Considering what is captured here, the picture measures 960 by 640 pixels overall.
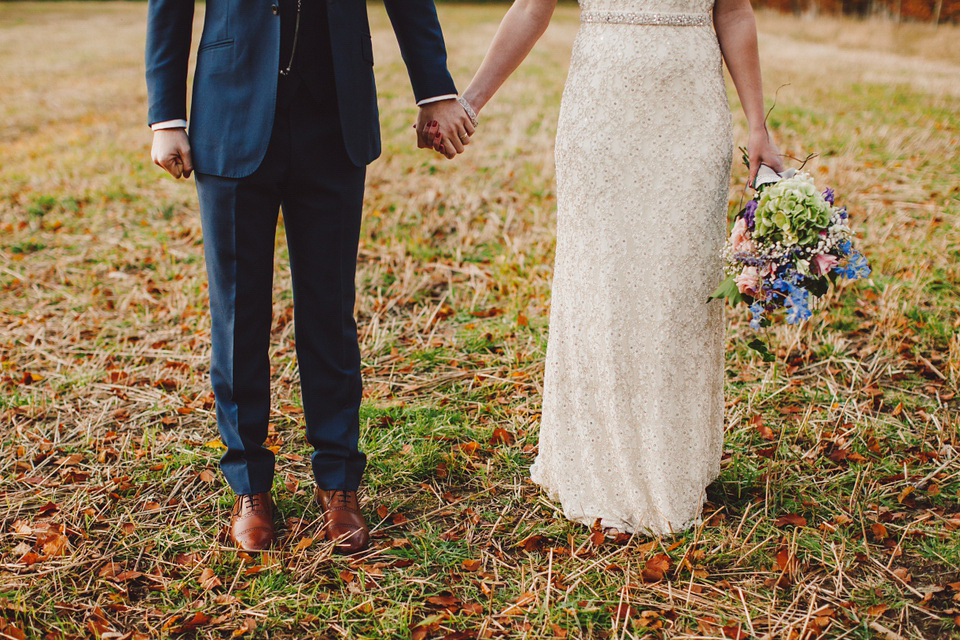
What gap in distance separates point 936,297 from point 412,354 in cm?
312

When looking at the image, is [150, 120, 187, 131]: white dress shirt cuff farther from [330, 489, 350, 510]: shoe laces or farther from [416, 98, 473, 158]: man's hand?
[330, 489, 350, 510]: shoe laces

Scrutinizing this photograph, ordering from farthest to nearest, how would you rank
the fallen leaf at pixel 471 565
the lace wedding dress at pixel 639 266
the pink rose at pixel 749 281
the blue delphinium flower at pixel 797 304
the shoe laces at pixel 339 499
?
the shoe laces at pixel 339 499
the fallen leaf at pixel 471 565
the lace wedding dress at pixel 639 266
the pink rose at pixel 749 281
the blue delphinium flower at pixel 797 304

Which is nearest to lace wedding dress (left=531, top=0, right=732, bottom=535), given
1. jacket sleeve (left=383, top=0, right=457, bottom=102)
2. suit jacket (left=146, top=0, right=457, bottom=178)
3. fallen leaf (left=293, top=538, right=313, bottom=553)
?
jacket sleeve (left=383, top=0, right=457, bottom=102)

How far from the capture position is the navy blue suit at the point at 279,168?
2264 mm

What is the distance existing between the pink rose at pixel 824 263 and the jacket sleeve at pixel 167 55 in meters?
2.05

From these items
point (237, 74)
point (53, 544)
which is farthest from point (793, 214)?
point (53, 544)

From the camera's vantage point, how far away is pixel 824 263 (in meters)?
2.23

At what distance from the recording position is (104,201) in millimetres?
6789

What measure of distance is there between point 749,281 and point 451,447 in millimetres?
1565

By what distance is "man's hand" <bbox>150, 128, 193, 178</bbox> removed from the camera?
7.70 feet

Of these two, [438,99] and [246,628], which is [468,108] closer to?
[438,99]

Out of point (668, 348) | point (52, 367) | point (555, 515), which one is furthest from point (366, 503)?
point (52, 367)

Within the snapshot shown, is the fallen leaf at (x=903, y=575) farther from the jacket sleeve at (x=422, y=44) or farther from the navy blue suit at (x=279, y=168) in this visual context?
the jacket sleeve at (x=422, y=44)

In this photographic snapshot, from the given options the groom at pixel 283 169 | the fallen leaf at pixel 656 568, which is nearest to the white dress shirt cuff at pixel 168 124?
the groom at pixel 283 169
